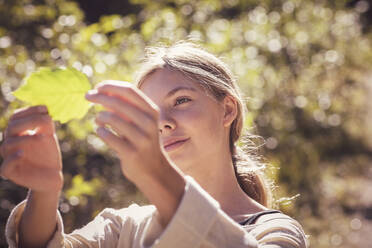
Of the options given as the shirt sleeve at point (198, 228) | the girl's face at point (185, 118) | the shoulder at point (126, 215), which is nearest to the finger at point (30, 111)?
the shirt sleeve at point (198, 228)

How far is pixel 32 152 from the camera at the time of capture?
51.7 inches

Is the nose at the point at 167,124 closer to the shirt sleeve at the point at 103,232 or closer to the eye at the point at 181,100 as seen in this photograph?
the eye at the point at 181,100

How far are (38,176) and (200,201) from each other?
483 mm

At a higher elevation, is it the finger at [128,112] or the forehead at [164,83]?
the finger at [128,112]

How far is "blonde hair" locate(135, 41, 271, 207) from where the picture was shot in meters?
2.10

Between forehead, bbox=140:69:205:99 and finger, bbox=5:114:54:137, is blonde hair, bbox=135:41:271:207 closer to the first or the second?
forehead, bbox=140:69:205:99

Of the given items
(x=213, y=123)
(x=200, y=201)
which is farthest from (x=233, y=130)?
(x=200, y=201)

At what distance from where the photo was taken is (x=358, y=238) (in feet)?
21.7

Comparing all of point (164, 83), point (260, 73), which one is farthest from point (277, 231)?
point (260, 73)

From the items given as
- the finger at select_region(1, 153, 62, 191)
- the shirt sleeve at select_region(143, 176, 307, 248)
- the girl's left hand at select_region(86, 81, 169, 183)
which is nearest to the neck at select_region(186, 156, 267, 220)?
the shirt sleeve at select_region(143, 176, 307, 248)

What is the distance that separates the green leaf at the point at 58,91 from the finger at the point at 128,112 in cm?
22

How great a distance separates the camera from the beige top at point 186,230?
115cm

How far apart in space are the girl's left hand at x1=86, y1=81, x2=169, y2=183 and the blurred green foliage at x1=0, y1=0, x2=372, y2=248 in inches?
71.0

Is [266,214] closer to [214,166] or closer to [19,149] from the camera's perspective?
[214,166]
